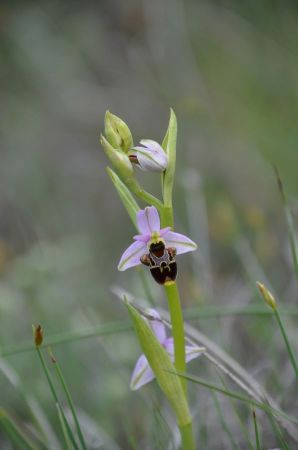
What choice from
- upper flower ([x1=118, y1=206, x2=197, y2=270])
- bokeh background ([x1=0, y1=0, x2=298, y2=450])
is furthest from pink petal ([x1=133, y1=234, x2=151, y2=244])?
bokeh background ([x1=0, y1=0, x2=298, y2=450])

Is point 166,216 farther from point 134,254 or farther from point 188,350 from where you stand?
point 188,350

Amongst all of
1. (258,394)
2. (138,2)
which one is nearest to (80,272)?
(258,394)

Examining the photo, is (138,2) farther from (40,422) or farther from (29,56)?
(40,422)

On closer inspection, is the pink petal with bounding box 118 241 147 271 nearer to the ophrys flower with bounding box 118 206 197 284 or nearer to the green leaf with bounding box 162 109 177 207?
the ophrys flower with bounding box 118 206 197 284

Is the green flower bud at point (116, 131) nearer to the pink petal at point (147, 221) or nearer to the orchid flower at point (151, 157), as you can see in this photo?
the orchid flower at point (151, 157)

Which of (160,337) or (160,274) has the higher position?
(160,274)
